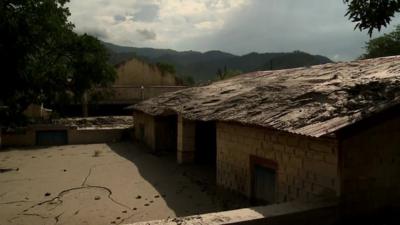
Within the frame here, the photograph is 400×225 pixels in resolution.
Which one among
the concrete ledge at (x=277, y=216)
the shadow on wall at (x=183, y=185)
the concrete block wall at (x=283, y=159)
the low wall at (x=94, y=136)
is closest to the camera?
the concrete ledge at (x=277, y=216)

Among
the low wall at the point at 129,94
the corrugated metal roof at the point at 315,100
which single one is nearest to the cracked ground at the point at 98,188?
the corrugated metal roof at the point at 315,100

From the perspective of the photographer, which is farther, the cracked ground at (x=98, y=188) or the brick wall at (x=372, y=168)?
the cracked ground at (x=98, y=188)

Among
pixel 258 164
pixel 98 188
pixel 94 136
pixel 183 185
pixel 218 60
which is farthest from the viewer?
pixel 218 60

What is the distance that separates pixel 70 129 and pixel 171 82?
19.0m

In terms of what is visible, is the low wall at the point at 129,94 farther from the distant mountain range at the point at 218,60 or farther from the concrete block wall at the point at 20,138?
the distant mountain range at the point at 218,60

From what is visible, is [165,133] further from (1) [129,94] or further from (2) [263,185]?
(1) [129,94]

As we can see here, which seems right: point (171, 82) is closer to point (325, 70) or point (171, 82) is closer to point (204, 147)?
A: point (204, 147)

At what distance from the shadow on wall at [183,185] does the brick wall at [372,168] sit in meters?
3.42

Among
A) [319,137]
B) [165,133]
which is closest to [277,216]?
[319,137]

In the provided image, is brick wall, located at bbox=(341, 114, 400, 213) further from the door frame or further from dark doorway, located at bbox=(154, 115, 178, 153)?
dark doorway, located at bbox=(154, 115, 178, 153)

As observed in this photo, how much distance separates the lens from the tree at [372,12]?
6617 mm

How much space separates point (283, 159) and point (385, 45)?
33.4 m

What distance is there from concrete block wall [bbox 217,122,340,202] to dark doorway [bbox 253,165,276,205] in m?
0.19

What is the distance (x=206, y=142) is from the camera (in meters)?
17.0
